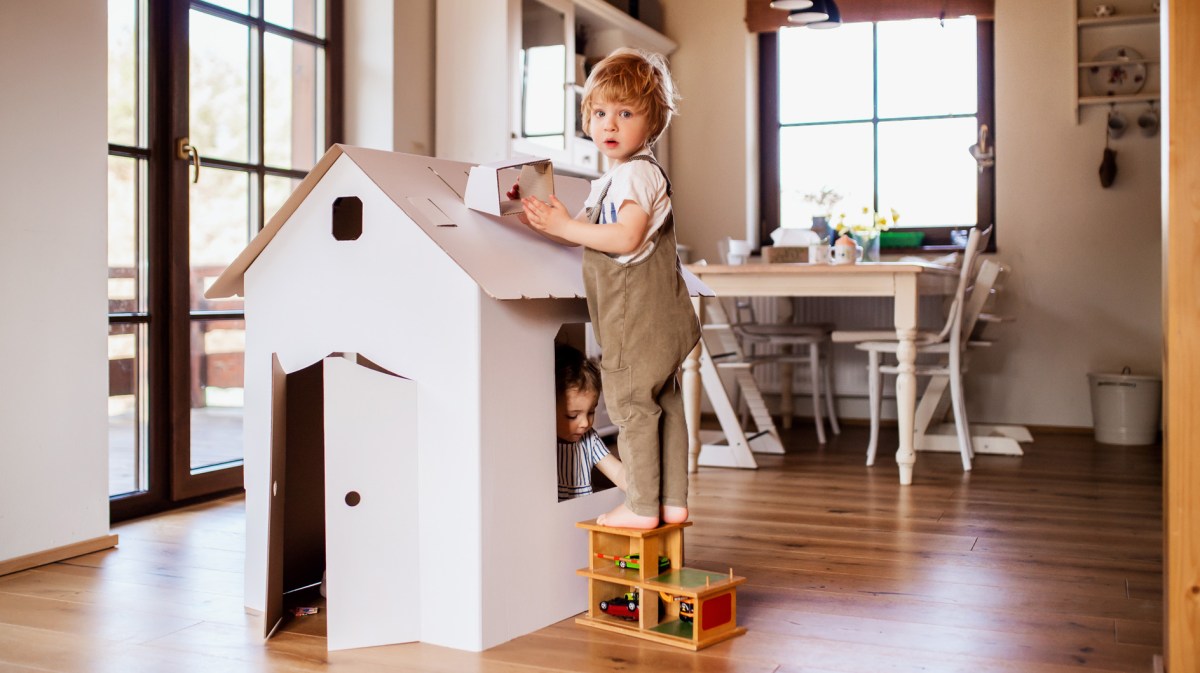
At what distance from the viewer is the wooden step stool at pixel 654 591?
191 cm

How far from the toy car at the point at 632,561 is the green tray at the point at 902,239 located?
3.66 metres

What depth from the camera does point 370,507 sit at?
6.17 ft

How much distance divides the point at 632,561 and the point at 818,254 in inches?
95.0

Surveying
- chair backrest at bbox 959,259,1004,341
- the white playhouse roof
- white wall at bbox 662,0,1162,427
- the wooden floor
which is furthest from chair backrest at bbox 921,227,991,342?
the white playhouse roof

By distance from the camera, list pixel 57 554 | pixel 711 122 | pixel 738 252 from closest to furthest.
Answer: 1. pixel 57 554
2. pixel 738 252
3. pixel 711 122

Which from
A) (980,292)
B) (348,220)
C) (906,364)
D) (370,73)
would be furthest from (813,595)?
(370,73)

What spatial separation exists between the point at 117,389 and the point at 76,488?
1.74 feet

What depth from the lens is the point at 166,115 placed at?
3.25 meters

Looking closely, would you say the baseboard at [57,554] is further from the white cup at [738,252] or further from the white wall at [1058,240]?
the white wall at [1058,240]

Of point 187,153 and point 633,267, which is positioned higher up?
point 187,153

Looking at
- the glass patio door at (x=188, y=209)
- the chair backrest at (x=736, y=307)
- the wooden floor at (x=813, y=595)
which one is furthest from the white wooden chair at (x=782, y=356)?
the glass patio door at (x=188, y=209)

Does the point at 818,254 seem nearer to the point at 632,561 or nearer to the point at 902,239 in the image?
the point at 902,239

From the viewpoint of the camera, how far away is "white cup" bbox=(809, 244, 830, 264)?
4.16 m

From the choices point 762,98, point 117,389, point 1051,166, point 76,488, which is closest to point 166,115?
point 117,389
